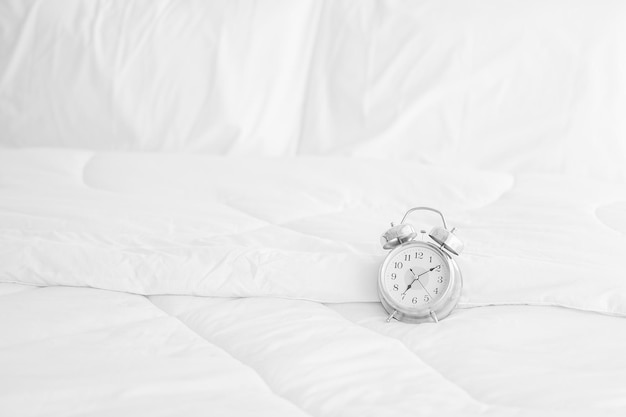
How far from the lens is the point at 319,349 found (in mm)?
959

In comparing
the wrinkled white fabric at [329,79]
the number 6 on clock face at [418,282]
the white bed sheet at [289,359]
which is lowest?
the white bed sheet at [289,359]

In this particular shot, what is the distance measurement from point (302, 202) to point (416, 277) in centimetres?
37

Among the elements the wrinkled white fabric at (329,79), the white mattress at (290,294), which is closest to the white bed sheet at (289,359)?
the white mattress at (290,294)

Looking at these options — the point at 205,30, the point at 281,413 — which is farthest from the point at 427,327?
the point at 205,30

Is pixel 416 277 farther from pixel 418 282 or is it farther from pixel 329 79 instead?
pixel 329 79

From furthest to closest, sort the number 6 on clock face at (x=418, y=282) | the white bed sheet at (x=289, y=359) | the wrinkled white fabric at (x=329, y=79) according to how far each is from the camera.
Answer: the wrinkled white fabric at (x=329, y=79) → the number 6 on clock face at (x=418, y=282) → the white bed sheet at (x=289, y=359)

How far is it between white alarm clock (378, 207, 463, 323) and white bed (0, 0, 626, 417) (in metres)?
0.02

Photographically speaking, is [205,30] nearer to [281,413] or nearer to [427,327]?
[427,327]

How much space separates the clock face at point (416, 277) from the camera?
3.62 feet

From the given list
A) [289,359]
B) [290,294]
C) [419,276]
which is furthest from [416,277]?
[289,359]

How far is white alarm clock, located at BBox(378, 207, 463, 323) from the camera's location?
3.58 ft

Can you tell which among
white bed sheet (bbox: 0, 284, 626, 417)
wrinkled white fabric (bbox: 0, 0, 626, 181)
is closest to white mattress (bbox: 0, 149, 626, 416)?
white bed sheet (bbox: 0, 284, 626, 417)

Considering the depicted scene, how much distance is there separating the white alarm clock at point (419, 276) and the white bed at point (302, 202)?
0.08 feet

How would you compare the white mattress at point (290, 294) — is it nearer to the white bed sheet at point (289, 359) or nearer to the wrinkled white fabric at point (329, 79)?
the white bed sheet at point (289, 359)
